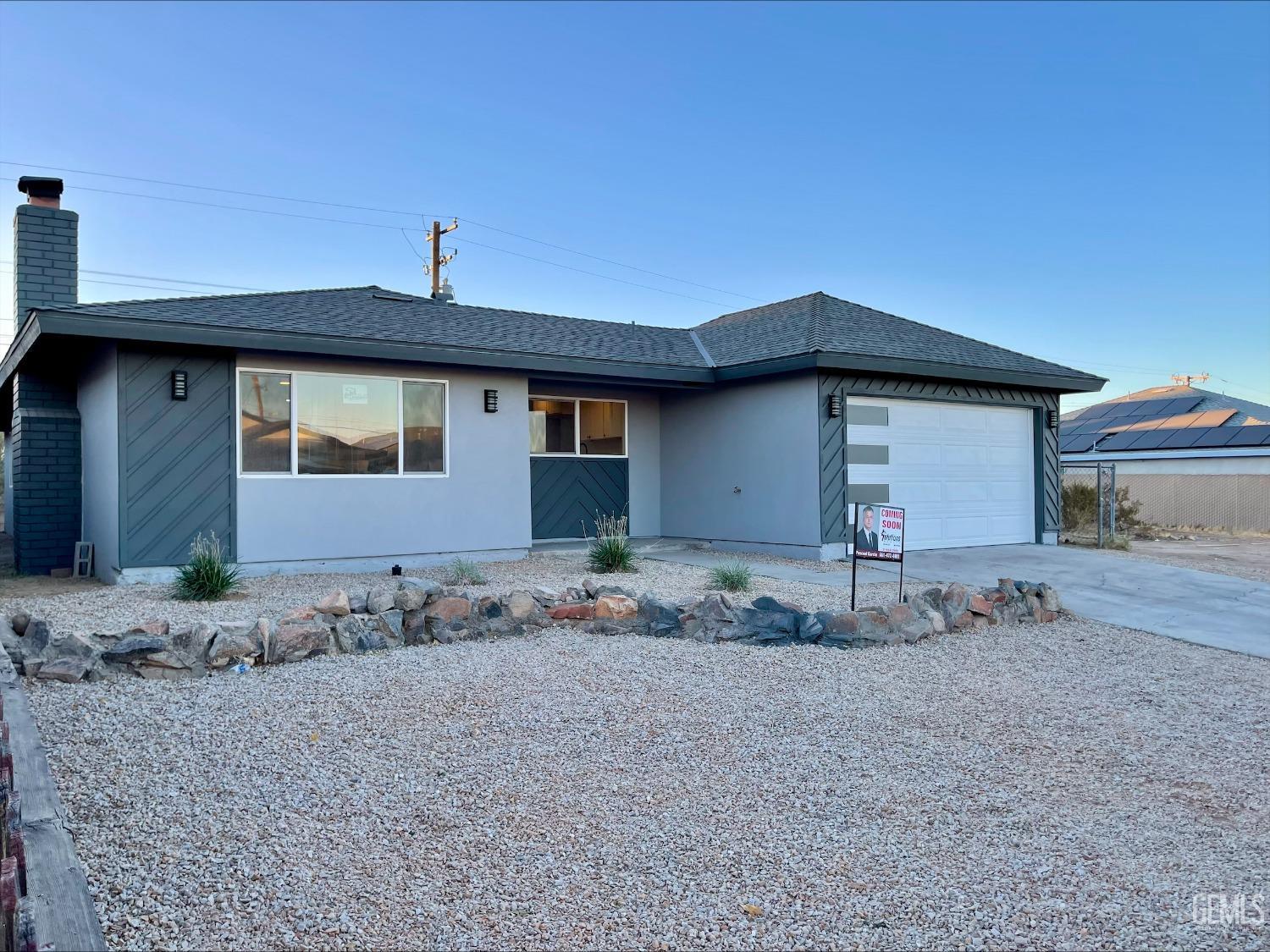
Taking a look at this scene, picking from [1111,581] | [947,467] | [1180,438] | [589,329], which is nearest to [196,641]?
[1111,581]

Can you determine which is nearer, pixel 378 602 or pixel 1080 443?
pixel 378 602

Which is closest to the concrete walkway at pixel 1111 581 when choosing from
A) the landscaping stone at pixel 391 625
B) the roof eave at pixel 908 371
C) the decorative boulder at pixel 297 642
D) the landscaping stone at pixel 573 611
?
the roof eave at pixel 908 371

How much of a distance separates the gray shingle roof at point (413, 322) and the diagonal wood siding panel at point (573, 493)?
180 centimetres

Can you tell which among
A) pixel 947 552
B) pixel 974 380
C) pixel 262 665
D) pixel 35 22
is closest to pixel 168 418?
pixel 262 665

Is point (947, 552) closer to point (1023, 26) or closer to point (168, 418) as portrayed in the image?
point (1023, 26)

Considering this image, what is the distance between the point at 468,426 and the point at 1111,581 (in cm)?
765

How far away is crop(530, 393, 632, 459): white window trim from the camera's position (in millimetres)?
12494

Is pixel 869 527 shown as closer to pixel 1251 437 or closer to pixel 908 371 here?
pixel 908 371

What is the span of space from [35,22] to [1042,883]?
13970 mm

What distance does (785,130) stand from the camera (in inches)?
599

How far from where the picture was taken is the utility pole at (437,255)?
2253cm

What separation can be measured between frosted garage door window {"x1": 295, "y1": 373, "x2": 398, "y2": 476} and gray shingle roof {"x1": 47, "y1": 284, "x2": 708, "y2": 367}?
0.64m

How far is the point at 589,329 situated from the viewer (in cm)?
1327

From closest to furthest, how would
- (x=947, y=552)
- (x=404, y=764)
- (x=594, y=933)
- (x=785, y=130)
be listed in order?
(x=594, y=933) → (x=404, y=764) → (x=947, y=552) → (x=785, y=130)
